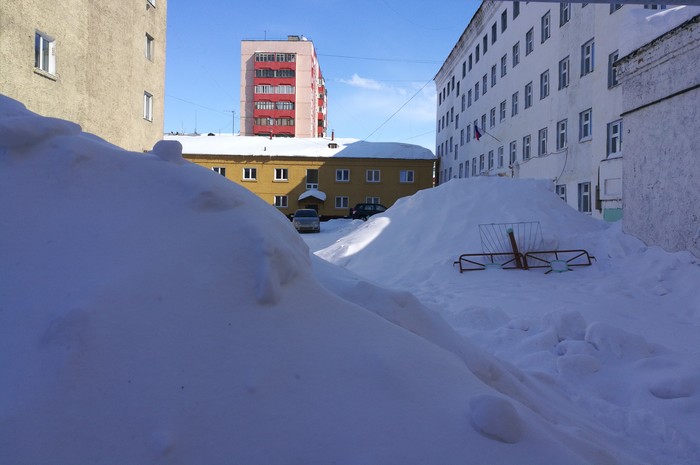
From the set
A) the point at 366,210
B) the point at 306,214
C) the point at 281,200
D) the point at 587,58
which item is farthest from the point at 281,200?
the point at 587,58

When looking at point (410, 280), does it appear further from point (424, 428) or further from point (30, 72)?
point (30, 72)

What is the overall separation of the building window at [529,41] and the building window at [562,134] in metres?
5.36

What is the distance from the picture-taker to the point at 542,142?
78.3ft

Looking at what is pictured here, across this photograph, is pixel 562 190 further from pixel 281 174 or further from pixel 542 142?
pixel 281 174

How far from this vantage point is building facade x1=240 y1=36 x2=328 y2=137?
60906 millimetres

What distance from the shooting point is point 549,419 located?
2986mm

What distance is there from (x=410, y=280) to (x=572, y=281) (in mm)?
2974

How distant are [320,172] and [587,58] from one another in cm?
2307

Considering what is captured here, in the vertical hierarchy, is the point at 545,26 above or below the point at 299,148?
above

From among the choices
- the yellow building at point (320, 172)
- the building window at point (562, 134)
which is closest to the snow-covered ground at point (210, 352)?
the building window at point (562, 134)

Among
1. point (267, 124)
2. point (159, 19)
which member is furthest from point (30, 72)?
point (267, 124)

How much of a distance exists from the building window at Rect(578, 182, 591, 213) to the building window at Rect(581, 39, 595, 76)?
14.8ft

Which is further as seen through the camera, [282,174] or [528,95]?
[282,174]

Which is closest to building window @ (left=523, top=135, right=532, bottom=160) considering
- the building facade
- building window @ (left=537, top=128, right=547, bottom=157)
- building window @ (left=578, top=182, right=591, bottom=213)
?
building window @ (left=537, top=128, right=547, bottom=157)
